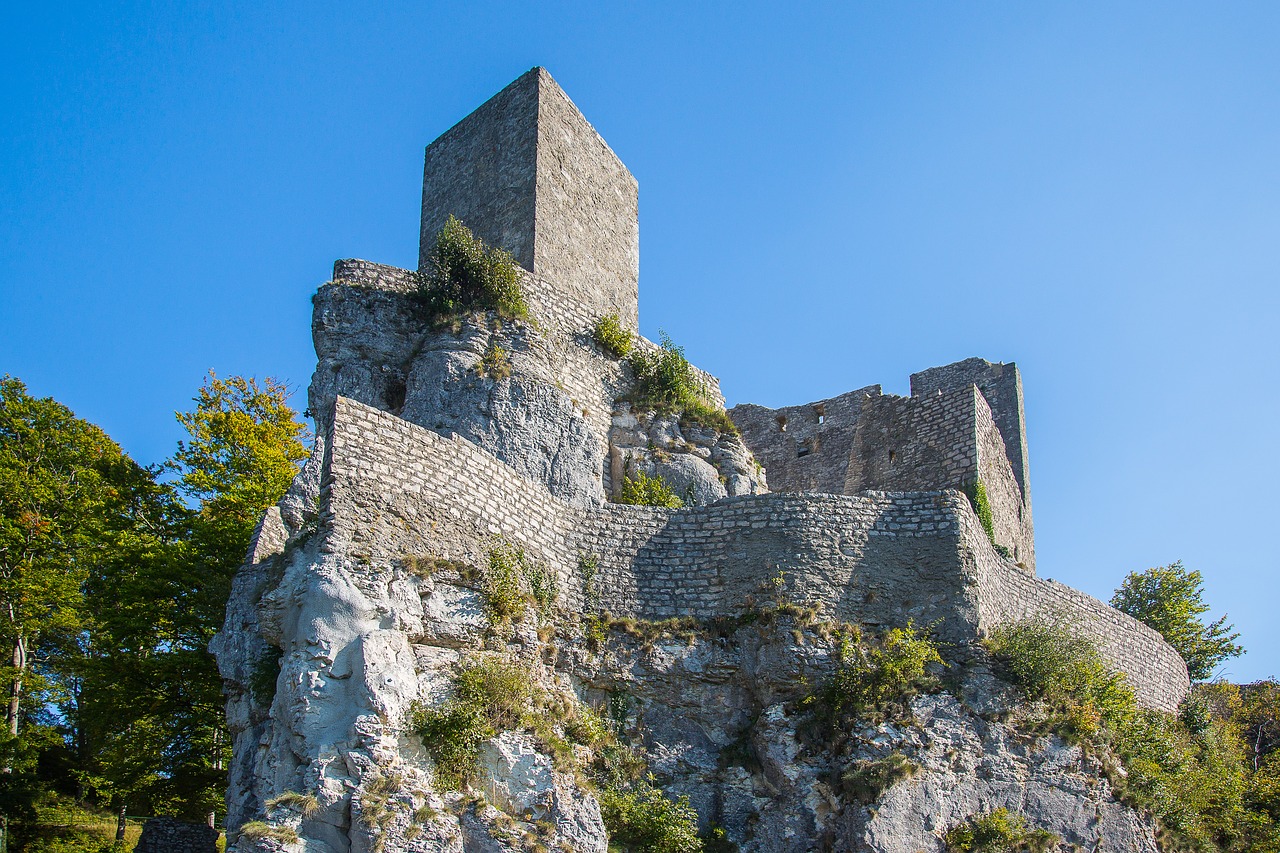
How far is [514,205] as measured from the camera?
22.5 m

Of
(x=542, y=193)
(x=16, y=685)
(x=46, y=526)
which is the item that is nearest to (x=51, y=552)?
(x=46, y=526)

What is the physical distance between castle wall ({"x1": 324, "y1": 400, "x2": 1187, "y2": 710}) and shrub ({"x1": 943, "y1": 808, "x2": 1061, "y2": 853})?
8.32 feet

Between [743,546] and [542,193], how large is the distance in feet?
29.0

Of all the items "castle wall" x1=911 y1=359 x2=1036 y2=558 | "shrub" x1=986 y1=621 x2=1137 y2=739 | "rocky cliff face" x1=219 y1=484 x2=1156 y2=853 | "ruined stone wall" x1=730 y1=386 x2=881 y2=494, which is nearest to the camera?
"rocky cliff face" x1=219 y1=484 x2=1156 y2=853

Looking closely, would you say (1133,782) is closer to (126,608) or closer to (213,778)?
(213,778)

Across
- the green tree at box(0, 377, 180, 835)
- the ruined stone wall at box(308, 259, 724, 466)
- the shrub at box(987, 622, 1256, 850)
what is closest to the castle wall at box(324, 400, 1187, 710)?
the shrub at box(987, 622, 1256, 850)

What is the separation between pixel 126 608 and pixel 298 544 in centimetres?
802

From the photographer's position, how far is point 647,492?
19.7m

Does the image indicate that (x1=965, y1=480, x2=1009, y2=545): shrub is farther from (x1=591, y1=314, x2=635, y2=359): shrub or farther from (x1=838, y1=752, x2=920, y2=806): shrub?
(x1=838, y1=752, x2=920, y2=806): shrub

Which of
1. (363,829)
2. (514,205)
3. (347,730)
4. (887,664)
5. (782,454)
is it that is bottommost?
(363,829)

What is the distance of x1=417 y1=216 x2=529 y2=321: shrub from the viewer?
20.2 m

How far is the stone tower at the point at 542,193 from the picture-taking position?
22438mm

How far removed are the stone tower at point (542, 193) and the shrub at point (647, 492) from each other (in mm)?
3786

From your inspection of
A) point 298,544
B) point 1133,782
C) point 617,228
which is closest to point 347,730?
point 298,544
